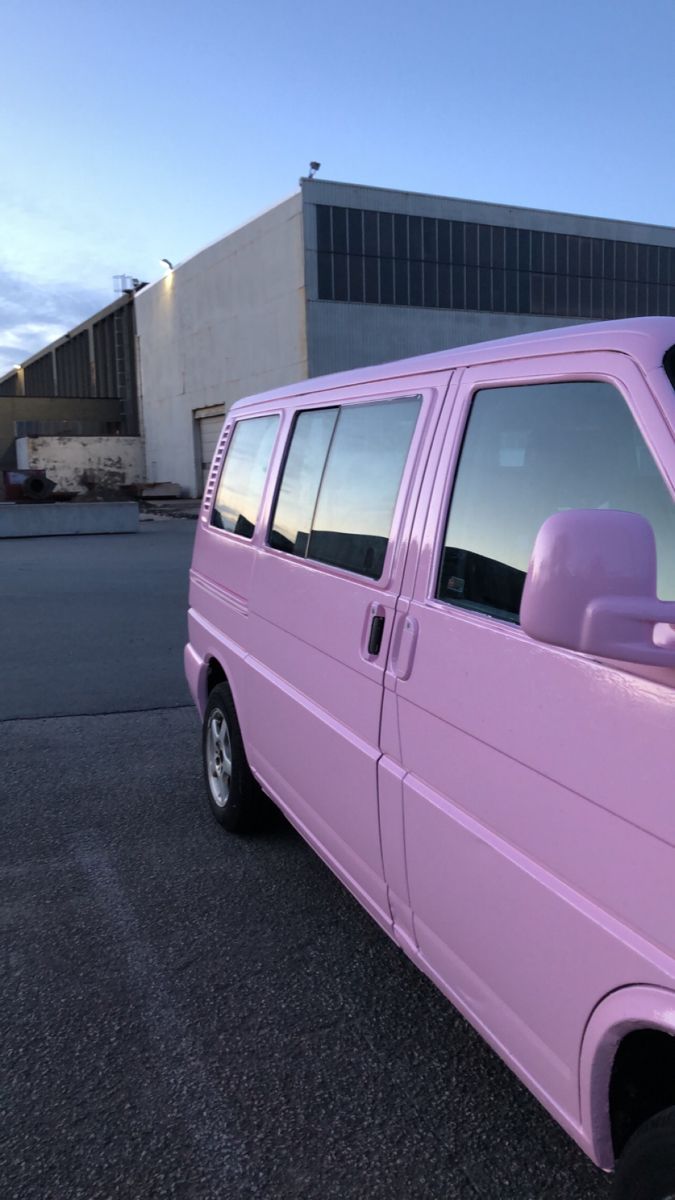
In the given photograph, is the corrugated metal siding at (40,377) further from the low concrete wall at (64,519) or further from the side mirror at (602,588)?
the side mirror at (602,588)

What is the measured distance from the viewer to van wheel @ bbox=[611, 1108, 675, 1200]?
5.26 feet

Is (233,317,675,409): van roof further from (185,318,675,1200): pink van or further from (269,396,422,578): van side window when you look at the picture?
(269,396,422,578): van side window

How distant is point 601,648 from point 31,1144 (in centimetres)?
212

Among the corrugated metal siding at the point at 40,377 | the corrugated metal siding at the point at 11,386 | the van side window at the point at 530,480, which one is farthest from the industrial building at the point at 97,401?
the van side window at the point at 530,480

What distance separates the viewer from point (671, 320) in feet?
6.12

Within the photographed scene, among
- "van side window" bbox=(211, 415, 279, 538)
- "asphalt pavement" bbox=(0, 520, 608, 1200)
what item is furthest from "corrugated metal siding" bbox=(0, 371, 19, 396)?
"asphalt pavement" bbox=(0, 520, 608, 1200)

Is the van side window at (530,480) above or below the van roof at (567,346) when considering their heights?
below

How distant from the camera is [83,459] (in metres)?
54.2

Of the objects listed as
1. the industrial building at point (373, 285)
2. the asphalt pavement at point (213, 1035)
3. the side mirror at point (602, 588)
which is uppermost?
the industrial building at point (373, 285)

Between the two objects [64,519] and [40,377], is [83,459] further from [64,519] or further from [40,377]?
[40,377]

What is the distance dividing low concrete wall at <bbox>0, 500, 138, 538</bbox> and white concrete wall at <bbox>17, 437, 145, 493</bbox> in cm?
2876

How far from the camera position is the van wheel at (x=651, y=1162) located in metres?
1.60

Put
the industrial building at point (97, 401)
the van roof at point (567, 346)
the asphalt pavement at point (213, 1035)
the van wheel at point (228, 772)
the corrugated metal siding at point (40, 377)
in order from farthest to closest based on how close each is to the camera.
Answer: the corrugated metal siding at point (40, 377) < the industrial building at point (97, 401) < the van wheel at point (228, 772) < the asphalt pavement at point (213, 1035) < the van roof at point (567, 346)

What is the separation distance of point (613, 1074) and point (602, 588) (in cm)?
102
